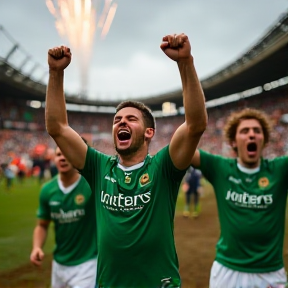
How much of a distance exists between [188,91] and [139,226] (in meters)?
0.83

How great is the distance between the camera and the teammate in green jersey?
209 centimetres

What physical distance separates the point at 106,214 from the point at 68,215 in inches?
61.6

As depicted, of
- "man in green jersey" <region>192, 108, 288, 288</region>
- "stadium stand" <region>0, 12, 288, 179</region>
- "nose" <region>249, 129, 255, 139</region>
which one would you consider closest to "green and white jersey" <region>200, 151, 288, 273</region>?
"man in green jersey" <region>192, 108, 288, 288</region>

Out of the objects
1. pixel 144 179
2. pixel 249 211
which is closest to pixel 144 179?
pixel 144 179

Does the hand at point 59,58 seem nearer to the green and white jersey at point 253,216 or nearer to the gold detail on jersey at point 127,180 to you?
the gold detail on jersey at point 127,180

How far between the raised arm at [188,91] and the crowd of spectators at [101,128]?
23.1 meters

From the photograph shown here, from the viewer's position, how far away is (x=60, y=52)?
2.33 metres

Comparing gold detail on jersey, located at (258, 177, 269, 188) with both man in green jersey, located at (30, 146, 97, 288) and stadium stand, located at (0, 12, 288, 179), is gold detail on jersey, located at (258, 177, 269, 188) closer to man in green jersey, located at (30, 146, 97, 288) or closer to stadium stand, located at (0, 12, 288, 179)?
man in green jersey, located at (30, 146, 97, 288)

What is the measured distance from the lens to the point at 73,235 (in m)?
3.76

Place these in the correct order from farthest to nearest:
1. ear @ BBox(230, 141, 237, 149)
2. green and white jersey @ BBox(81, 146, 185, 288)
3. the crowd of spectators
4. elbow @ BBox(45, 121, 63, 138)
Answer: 1. the crowd of spectators
2. ear @ BBox(230, 141, 237, 149)
3. elbow @ BBox(45, 121, 63, 138)
4. green and white jersey @ BBox(81, 146, 185, 288)

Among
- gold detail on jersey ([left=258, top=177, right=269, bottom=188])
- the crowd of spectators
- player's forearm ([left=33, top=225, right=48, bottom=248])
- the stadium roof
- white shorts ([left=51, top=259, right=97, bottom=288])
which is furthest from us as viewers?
the crowd of spectators

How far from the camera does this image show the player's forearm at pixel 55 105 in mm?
2402

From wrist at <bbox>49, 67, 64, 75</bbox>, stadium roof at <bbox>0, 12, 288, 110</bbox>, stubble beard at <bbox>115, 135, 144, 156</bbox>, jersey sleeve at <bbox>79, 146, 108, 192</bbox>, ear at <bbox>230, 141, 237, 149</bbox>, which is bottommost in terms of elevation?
jersey sleeve at <bbox>79, 146, 108, 192</bbox>

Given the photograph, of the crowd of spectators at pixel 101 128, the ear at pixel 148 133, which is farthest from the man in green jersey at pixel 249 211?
the crowd of spectators at pixel 101 128
